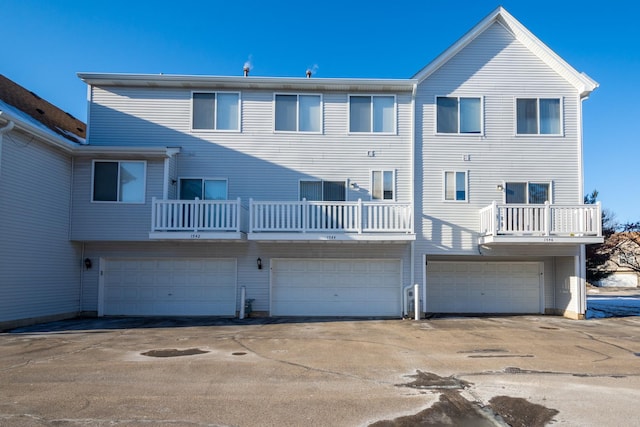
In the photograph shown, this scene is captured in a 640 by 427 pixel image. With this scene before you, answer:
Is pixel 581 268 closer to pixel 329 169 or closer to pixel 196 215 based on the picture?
pixel 329 169

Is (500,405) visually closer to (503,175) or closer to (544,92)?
(503,175)

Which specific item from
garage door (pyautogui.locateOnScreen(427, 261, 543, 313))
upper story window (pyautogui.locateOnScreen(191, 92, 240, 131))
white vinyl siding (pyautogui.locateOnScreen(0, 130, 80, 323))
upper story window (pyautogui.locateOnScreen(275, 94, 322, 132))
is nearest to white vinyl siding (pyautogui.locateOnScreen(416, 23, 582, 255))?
garage door (pyautogui.locateOnScreen(427, 261, 543, 313))

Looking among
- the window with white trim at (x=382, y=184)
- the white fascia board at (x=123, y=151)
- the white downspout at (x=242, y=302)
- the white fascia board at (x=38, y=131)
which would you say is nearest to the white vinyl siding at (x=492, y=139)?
the window with white trim at (x=382, y=184)

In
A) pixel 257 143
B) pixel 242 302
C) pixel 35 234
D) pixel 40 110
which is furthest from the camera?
pixel 40 110

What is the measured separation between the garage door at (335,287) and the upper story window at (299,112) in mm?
4375

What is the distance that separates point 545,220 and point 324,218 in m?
6.48

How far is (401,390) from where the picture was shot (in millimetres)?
6520

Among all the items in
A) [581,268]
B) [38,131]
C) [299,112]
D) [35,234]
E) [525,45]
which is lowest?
[581,268]

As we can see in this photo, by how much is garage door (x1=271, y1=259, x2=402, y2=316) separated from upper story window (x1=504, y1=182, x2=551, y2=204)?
14.1 feet

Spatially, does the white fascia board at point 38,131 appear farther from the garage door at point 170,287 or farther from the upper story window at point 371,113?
the upper story window at point 371,113

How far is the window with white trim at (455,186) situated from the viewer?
15305 millimetres

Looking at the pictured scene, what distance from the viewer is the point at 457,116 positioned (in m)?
15.6

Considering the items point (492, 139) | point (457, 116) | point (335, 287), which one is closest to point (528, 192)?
point (492, 139)

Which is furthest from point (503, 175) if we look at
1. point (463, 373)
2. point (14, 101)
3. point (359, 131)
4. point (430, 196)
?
point (14, 101)
